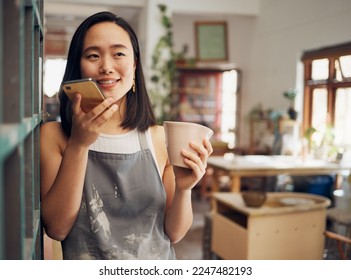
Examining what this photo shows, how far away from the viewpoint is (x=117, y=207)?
83 centimetres

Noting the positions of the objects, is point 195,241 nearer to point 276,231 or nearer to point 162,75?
point 276,231

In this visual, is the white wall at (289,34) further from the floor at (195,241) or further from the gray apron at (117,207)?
the floor at (195,241)

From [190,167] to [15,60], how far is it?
0.37 metres

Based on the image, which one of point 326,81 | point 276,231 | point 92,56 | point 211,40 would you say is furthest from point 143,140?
point 211,40

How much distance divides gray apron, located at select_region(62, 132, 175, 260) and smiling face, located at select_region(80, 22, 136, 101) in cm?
14

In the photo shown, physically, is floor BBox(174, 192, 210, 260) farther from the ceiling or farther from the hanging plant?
the ceiling

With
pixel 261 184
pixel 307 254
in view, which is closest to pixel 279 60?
pixel 307 254

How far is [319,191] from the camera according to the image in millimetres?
2568

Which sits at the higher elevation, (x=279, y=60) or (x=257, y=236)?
(x=279, y=60)

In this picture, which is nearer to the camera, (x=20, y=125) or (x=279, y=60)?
(x=20, y=125)

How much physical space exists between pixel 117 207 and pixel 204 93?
14.6ft

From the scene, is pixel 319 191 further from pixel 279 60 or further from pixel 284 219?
pixel 279 60

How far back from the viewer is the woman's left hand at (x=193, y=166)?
0.74m

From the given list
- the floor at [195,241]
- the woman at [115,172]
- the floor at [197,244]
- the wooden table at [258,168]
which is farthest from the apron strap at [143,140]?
the wooden table at [258,168]
